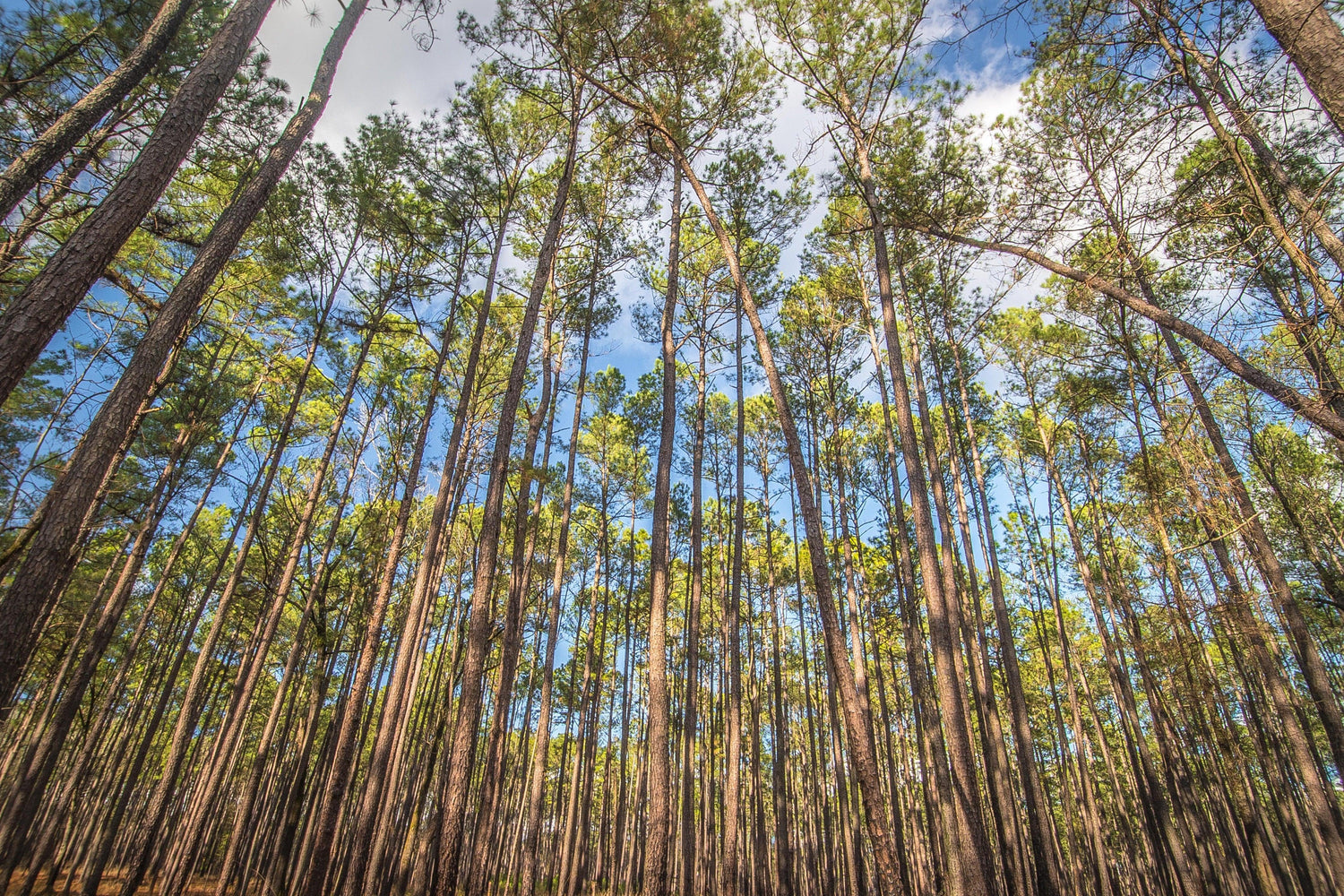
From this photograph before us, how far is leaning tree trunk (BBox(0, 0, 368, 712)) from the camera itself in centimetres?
292

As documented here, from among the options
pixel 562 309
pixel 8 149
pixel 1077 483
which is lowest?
pixel 8 149

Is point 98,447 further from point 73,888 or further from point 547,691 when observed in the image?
point 73,888

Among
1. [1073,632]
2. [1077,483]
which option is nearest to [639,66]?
[1077,483]

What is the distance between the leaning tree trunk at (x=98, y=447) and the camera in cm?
292

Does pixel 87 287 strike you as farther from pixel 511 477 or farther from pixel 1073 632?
pixel 1073 632

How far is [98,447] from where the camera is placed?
Result: 3.42m

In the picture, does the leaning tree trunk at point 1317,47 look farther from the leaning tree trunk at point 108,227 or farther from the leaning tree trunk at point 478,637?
the leaning tree trunk at point 108,227

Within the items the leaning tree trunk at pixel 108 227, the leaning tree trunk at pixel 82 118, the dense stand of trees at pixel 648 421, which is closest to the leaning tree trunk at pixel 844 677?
the dense stand of trees at pixel 648 421

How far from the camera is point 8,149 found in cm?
539

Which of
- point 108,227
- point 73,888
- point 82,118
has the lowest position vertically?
point 73,888

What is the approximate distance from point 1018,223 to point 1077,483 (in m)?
12.9

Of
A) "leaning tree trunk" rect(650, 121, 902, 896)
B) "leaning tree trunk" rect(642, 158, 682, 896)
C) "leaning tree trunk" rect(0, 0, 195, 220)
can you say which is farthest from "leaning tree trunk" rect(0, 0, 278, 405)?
"leaning tree trunk" rect(650, 121, 902, 896)

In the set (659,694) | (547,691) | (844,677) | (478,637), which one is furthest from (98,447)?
(547,691)

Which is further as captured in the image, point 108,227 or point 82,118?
point 82,118
